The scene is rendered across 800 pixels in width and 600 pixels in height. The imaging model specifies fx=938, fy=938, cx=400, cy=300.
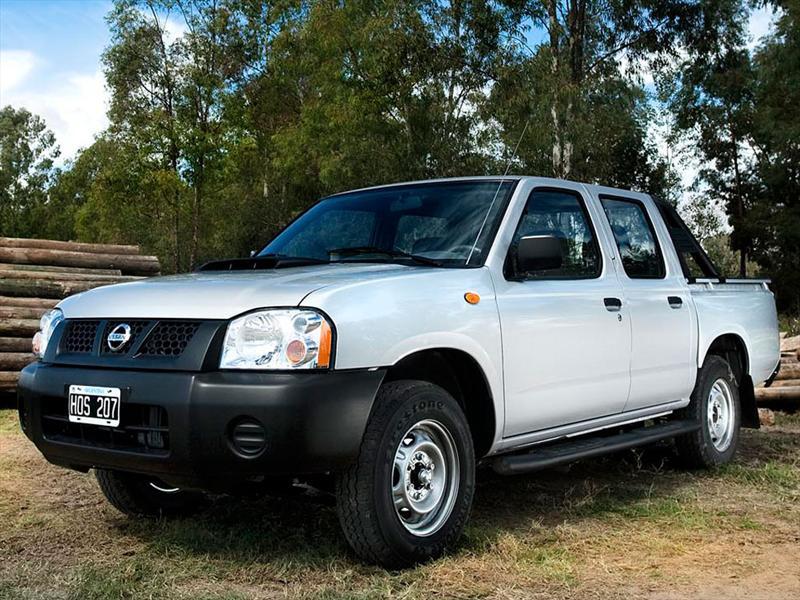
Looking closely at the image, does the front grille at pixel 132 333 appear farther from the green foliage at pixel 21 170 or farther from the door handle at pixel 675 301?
the green foliage at pixel 21 170

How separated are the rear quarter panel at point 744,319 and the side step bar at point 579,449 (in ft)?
2.22

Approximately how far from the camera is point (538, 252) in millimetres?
4816

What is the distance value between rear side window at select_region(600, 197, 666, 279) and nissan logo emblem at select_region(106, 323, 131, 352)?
3.29m

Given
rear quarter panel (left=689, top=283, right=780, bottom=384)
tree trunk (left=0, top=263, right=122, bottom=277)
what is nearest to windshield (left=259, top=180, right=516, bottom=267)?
rear quarter panel (left=689, top=283, right=780, bottom=384)

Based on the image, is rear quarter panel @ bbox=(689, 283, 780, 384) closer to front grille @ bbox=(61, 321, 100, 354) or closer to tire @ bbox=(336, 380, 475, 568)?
tire @ bbox=(336, 380, 475, 568)

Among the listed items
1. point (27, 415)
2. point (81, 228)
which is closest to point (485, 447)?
point (27, 415)

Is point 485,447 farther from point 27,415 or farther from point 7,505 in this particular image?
point 7,505

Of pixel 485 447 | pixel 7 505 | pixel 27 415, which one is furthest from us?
pixel 7 505

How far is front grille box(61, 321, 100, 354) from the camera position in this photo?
447cm

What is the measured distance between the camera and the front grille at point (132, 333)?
424cm

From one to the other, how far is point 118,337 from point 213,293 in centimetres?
52

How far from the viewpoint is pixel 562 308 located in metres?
5.27

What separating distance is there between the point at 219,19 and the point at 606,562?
43.5 metres

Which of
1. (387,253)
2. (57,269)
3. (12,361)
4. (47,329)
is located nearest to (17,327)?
(12,361)
